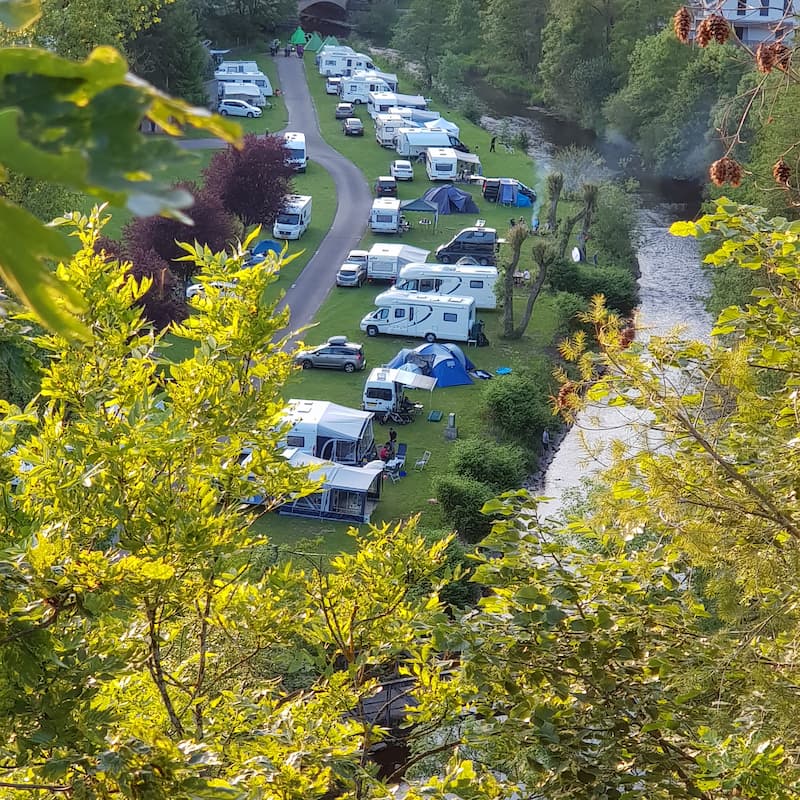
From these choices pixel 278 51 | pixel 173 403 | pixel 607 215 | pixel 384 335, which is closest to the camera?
pixel 173 403

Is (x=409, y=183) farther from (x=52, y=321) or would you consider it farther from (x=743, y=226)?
(x=52, y=321)

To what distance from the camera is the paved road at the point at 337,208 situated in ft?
81.0

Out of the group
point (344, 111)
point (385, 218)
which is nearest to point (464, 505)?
point (385, 218)

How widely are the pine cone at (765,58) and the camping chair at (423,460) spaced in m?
14.1

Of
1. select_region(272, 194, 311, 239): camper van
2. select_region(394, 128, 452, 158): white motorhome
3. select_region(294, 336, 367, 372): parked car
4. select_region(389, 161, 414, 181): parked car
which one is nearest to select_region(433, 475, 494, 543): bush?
select_region(294, 336, 367, 372): parked car

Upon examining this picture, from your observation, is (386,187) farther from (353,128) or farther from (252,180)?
(353,128)

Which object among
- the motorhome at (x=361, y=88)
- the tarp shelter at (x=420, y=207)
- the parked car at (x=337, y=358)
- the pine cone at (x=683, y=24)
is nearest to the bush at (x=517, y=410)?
the parked car at (x=337, y=358)

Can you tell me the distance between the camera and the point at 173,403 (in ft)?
11.9

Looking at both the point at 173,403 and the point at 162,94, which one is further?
the point at 173,403

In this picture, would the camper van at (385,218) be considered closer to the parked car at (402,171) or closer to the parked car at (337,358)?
the parked car at (402,171)

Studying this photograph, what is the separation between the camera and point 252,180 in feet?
88.1

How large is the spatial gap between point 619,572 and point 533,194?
101ft

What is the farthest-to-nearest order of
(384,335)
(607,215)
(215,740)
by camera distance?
(607,215) → (384,335) → (215,740)

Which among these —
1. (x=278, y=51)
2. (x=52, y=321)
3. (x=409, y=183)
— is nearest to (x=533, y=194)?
(x=409, y=183)
